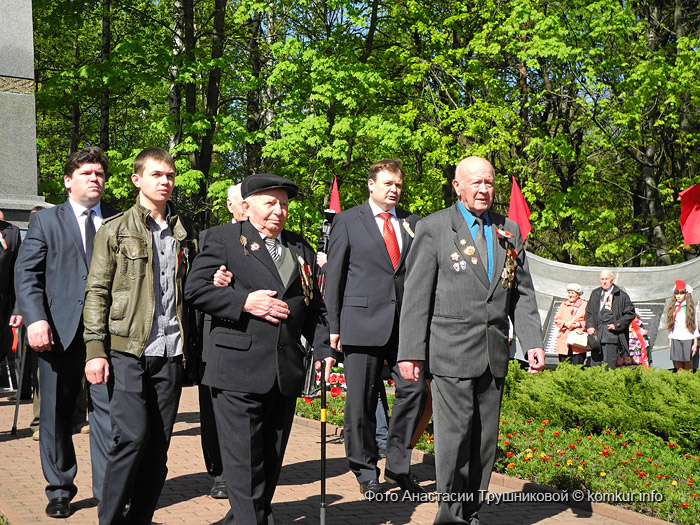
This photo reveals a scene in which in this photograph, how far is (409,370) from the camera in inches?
205

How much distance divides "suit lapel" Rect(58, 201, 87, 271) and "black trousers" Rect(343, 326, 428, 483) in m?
2.12

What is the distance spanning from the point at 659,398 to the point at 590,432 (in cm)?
82

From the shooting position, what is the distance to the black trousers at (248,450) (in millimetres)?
4473

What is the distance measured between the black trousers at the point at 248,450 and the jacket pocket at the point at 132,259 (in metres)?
0.85

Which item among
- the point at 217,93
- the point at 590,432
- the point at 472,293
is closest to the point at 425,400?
the point at 472,293

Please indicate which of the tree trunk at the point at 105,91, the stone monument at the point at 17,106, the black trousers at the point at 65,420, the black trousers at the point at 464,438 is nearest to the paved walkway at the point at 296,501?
the black trousers at the point at 65,420

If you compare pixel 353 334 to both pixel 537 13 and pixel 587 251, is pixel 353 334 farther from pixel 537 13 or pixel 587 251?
pixel 587 251

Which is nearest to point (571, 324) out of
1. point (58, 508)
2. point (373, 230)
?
point (373, 230)

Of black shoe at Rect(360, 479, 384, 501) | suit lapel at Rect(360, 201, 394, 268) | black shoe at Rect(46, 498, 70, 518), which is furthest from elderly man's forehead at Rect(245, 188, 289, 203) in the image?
black shoe at Rect(360, 479, 384, 501)

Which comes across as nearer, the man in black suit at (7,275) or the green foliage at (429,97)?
the man in black suit at (7,275)

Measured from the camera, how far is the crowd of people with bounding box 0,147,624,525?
4.61m

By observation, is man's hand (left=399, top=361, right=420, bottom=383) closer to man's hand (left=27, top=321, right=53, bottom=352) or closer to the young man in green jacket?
the young man in green jacket

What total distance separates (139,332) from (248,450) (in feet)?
3.09

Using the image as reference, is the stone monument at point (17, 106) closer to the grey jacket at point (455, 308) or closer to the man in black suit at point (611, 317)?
the man in black suit at point (611, 317)
